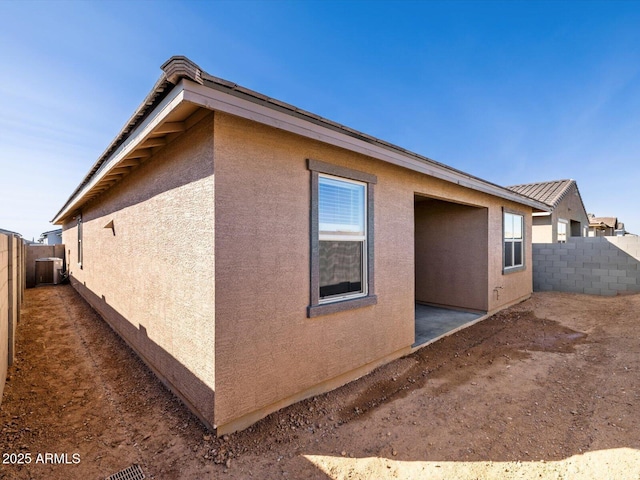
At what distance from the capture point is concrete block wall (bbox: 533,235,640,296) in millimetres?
9969

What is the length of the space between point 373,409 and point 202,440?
1.93 m

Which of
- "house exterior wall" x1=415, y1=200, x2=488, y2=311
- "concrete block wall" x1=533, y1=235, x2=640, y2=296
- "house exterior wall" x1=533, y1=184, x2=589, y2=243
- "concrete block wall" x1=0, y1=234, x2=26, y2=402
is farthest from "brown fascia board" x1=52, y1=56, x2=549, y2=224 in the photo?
"house exterior wall" x1=533, y1=184, x2=589, y2=243

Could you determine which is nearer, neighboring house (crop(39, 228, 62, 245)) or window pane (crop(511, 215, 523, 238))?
window pane (crop(511, 215, 523, 238))

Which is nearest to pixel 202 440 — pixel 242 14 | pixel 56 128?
pixel 242 14

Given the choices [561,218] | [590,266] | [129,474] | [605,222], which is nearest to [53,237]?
[129,474]

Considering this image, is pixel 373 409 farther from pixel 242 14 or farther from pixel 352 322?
pixel 242 14

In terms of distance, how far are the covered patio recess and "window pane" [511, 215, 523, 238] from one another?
2.20m

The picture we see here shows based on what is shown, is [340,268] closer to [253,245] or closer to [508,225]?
[253,245]

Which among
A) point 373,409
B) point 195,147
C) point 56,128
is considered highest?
point 56,128

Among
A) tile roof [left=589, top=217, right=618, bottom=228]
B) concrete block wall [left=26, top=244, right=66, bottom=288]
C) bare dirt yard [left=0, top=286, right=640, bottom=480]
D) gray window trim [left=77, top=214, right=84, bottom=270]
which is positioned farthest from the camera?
tile roof [left=589, top=217, right=618, bottom=228]

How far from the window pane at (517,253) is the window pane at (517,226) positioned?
28 cm

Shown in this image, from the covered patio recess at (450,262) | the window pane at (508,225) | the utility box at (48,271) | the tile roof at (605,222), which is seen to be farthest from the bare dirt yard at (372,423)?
the tile roof at (605,222)

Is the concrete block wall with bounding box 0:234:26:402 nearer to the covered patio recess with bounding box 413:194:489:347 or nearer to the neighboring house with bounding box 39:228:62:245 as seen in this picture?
the covered patio recess with bounding box 413:194:489:347

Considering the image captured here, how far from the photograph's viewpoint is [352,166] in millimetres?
4109
